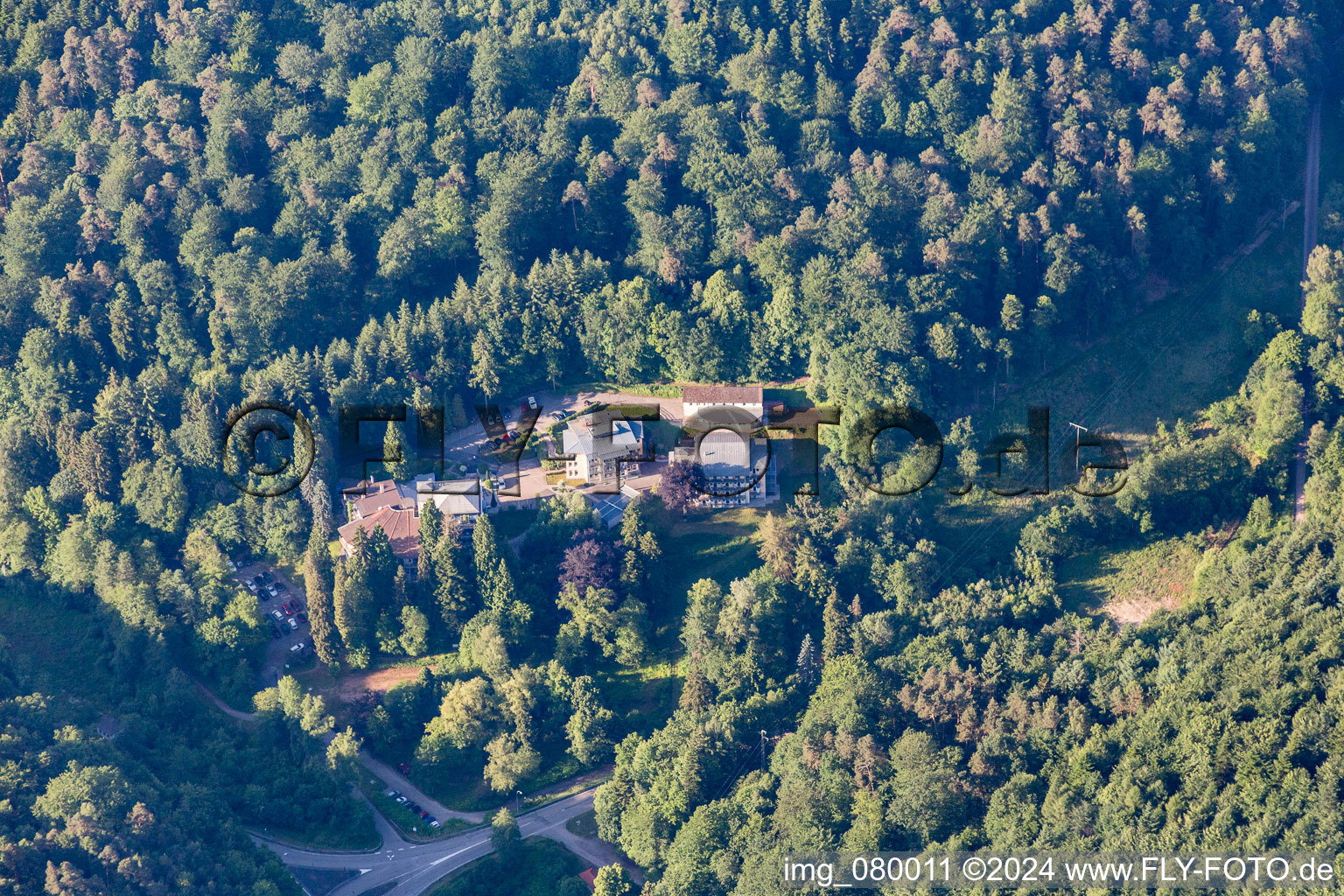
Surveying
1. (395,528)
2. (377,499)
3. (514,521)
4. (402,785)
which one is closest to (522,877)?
(402,785)

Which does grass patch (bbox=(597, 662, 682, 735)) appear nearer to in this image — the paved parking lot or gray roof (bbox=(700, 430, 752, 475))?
gray roof (bbox=(700, 430, 752, 475))

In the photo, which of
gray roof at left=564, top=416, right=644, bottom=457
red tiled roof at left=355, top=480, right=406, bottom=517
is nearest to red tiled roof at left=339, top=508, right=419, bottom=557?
red tiled roof at left=355, top=480, right=406, bottom=517

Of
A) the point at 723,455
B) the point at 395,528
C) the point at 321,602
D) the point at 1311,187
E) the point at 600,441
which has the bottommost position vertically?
the point at 321,602

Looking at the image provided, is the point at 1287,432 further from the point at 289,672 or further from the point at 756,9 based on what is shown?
the point at 289,672

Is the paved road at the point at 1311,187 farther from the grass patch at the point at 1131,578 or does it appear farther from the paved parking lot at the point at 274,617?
the paved parking lot at the point at 274,617

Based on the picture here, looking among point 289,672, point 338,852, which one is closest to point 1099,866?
point 338,852

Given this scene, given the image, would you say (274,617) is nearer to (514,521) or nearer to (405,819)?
(514,521)
